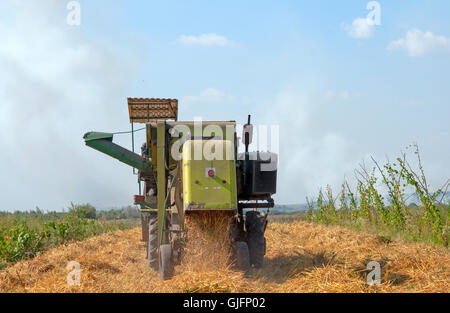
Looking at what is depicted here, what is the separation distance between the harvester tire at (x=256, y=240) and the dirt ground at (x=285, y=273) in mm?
284

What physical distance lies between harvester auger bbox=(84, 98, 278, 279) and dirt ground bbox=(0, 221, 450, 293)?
48 centimetres

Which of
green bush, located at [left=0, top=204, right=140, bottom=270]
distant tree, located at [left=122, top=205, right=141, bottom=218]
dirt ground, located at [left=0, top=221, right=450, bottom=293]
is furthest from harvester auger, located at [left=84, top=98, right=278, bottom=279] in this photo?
distant tree, located at [left=122, top=205, right=141, bottom=218]

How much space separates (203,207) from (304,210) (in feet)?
39.2

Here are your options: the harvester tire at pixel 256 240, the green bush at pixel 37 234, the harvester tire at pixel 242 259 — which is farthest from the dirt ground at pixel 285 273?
the green bush at pixel 37 234

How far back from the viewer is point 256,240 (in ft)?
26.0

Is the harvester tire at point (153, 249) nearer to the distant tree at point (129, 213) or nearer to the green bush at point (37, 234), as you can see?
the green bush at point (37, 234)

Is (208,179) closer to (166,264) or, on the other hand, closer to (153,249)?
(166,264)

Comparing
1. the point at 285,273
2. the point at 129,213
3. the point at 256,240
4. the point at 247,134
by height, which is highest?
the point at 247,134

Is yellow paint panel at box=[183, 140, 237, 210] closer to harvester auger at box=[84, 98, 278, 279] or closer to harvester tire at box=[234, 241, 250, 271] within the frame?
harvester auger at box=[84, 98, 278, 279]

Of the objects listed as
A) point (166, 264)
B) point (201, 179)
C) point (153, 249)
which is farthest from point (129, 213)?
point (201, 179)

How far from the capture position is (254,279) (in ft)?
22.0

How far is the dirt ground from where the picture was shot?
598cm

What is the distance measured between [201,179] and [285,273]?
2276 millimetres
